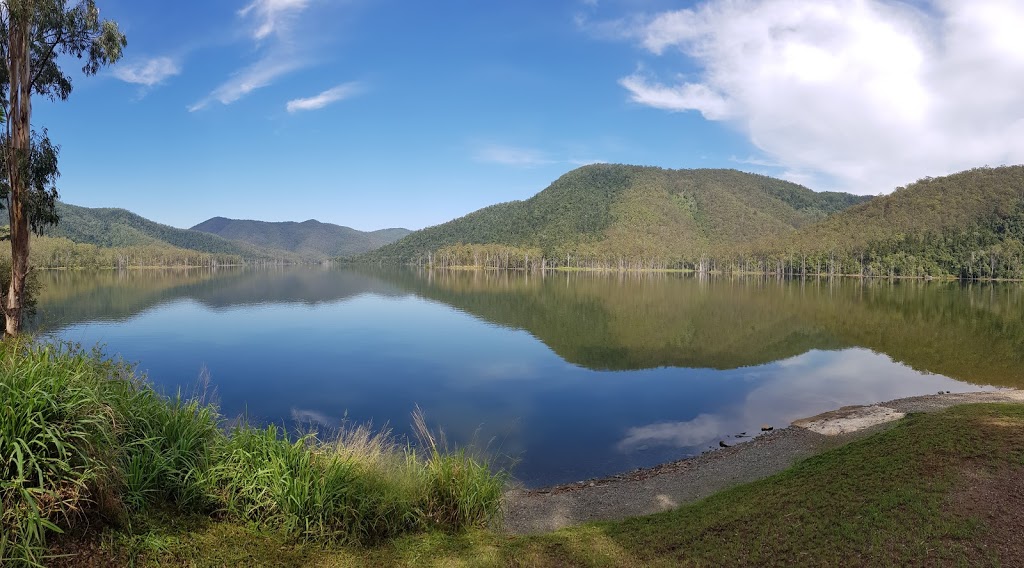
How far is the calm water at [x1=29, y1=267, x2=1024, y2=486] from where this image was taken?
66.6 ft

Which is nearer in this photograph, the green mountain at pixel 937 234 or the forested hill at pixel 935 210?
the green mountain at pixel 937 234

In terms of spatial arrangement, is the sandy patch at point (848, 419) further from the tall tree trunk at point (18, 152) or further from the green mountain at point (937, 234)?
the green mountain at point (937, 234)

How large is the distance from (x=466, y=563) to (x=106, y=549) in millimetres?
3509

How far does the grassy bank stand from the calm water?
8167mm

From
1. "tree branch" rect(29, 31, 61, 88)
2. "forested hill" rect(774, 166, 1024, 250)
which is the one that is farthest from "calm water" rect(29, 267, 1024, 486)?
"forested hill" rect(774, 166, 1024, 250)

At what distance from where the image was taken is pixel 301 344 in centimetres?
3825

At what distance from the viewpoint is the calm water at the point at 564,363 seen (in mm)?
20297

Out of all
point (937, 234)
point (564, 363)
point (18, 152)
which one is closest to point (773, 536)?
point (18, 152)

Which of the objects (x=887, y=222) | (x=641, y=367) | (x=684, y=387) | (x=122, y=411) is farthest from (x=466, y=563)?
(x=887, y=222)

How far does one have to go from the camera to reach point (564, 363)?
32688mm

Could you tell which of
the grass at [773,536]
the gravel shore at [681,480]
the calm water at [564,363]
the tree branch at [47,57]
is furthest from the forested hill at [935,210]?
the tree branch at [47,57]

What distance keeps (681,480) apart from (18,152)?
20.0 m

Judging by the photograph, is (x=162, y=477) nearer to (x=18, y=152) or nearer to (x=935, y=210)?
(x=18, y=152)

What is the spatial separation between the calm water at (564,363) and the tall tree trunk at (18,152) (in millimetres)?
1388
